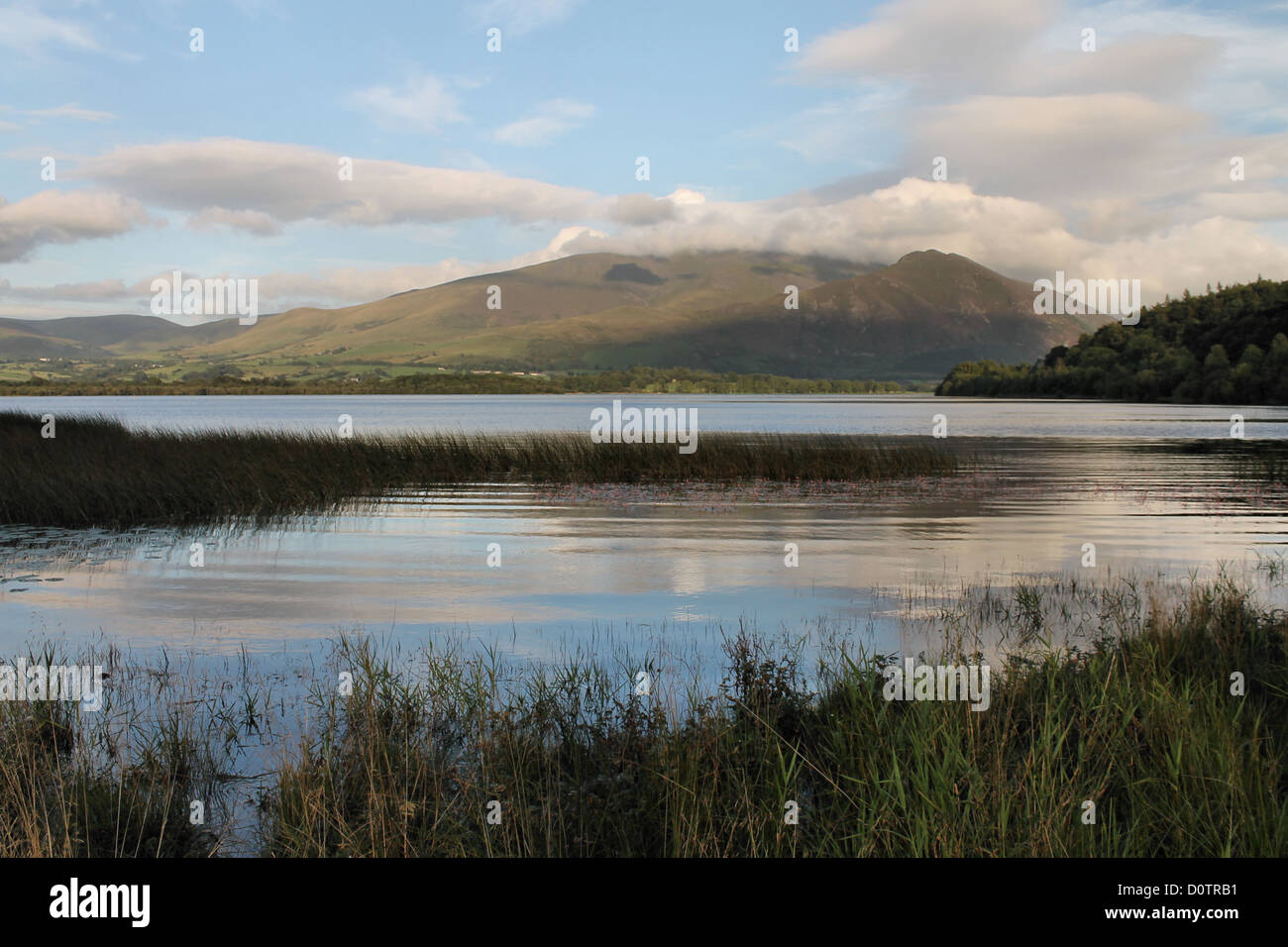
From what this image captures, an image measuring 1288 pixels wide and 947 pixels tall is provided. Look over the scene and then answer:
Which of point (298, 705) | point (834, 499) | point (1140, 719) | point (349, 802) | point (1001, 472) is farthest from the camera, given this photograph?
point (1001, 472)

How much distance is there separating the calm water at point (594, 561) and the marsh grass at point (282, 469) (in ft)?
6.22

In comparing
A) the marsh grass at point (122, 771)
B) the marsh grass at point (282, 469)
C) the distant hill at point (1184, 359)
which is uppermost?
the distant hill at point (1184, 359)

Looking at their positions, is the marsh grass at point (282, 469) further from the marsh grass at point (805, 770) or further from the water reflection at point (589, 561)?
the marsh grass at point (805, 770)

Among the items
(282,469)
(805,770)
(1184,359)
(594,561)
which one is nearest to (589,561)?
(594,561)

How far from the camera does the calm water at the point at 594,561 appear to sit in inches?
423

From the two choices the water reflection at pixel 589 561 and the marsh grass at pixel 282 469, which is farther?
the marsh grass at pixel 282 469

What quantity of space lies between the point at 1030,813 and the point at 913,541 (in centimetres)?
1244

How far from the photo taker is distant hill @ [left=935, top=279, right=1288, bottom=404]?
361 feet

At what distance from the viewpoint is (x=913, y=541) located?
1714cm

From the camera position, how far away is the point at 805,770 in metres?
6.11

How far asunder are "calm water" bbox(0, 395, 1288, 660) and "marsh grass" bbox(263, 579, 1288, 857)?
2567mm

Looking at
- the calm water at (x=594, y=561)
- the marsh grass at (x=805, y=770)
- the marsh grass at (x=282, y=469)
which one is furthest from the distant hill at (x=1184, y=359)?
the marsh grass at (x=805, y=770)
